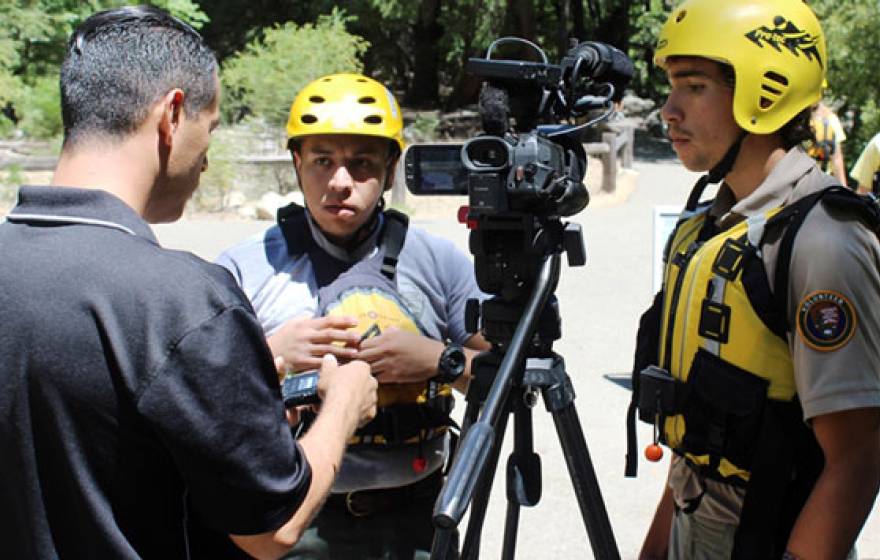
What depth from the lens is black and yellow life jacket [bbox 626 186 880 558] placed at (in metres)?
2.13

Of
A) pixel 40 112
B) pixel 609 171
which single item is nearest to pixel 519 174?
pixel 609 171

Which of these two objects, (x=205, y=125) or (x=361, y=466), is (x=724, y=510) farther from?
(x=205, y=125)

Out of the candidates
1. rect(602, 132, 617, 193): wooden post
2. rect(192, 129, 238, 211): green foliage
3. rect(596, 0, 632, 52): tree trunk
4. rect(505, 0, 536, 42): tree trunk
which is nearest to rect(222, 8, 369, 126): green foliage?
rect(192, 129, 238, 211): green foliage

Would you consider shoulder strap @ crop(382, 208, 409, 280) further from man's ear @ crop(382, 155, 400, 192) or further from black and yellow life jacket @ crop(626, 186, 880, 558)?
black and yellow life jacket @ crop(626, 186, 880, 558)

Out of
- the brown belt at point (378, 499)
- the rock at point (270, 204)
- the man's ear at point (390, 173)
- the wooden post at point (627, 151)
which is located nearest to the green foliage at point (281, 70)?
the rock at point (270, 204)

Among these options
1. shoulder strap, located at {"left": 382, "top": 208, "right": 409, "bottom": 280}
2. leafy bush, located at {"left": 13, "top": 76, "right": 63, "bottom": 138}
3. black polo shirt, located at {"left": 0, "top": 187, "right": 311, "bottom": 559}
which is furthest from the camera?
leafy bush, located at {"left": 13, "top": 76, "right": 63, "bottom": 138}

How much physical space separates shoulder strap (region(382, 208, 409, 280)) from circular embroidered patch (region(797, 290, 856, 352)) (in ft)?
3.74

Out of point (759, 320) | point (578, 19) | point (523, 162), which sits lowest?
point (759, 320)

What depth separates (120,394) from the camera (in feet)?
5.25

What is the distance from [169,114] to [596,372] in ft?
18.6

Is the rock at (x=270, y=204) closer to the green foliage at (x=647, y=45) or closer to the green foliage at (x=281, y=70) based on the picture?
the green foliage at (x=281, y=70)

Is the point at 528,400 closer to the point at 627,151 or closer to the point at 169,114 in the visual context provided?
the point at 169,114

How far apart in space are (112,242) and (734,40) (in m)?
1.54

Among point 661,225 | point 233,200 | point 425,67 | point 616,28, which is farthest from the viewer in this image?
point 425,67
